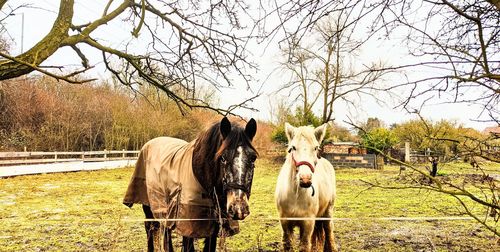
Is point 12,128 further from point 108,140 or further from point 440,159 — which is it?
point 440,159

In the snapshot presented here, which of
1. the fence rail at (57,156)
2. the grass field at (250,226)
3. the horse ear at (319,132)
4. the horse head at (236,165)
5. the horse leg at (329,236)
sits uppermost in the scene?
the horse ear at (319,132)

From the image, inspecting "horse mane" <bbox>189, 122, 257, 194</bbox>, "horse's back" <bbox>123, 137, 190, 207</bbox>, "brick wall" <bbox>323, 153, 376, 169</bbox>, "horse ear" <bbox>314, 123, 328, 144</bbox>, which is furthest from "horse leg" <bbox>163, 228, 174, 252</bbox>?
"brick wall" <bbox>323, 153, 376, 169</bbox>

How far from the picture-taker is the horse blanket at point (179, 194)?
3.03m

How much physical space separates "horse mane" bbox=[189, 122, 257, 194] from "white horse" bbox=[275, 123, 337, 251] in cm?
94

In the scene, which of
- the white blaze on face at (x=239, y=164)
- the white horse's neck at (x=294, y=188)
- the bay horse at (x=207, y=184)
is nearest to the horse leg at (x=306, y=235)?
the white horse's neck at (x=294, y=188)

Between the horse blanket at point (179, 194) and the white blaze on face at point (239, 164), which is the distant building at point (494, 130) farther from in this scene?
the horse blanket at point (179, 194)

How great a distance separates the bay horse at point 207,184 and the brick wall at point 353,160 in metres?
20.7

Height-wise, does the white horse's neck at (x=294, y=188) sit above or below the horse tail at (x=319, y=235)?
above

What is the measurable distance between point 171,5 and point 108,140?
21.6 meters

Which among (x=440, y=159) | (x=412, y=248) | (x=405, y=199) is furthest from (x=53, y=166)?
(x=440, y=159)

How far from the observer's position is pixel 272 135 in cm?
2566

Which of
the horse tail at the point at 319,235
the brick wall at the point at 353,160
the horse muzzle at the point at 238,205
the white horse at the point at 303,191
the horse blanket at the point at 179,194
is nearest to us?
the horse muzzle at the point at 238,205

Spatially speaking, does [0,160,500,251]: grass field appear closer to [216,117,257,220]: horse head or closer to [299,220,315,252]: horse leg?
[216,117,257,220]: horse head

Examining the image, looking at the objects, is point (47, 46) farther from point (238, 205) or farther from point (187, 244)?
point (238, 205)
